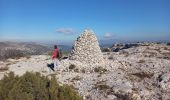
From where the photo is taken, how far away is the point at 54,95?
15.5 metres

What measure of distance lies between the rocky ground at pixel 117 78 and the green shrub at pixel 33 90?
7.90 m

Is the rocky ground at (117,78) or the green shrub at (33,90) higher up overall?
the green shrub at (33,90)

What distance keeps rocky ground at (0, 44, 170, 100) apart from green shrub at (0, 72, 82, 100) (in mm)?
7898

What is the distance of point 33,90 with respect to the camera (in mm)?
16719

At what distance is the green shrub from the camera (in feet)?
50.5

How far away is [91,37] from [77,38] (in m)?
2.03

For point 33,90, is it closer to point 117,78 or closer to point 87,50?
point 117,78

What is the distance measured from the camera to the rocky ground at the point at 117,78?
82.5 ft

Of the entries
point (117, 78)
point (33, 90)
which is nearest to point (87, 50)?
point (117, 78)

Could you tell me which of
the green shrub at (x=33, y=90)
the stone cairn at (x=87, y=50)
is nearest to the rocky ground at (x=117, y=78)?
the stone cairn at (x=87, y=50)

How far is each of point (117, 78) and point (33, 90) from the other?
567 inches

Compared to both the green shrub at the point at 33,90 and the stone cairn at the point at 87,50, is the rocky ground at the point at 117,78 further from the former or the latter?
the green shrub at the point at 33,90

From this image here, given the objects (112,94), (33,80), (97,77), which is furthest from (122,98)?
(33,80)

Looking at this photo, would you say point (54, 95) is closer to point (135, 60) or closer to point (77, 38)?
point (77, 38)
